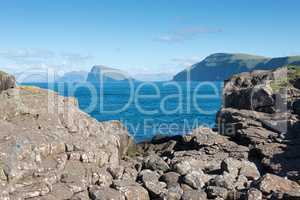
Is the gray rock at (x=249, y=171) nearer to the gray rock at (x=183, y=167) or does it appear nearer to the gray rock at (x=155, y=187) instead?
the gray rock at (x=183, y=167)

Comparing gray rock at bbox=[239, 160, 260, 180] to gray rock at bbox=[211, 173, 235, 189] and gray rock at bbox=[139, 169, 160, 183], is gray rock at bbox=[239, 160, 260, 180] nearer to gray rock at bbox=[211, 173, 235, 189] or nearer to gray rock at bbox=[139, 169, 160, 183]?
gray rock at bbox=[211, 173, 235, 189]

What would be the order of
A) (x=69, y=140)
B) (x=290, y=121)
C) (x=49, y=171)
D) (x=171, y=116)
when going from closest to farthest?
(x=49, y=171)
(x=69, y=140)
(x=290, y=121)
(x=171, y=116)

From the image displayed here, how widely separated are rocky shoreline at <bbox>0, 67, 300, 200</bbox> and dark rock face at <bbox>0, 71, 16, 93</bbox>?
0.25 ft

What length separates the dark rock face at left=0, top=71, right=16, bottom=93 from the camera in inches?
1371

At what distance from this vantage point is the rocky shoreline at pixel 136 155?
26.8 m

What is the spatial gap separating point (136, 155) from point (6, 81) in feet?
45.6

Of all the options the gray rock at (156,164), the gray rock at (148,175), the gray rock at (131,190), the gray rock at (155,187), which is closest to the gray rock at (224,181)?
the gray rock at (155,187)

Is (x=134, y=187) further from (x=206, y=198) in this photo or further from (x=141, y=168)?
(x=141, y=168)

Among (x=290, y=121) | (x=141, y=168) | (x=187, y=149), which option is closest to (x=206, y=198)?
(x=141, y=168)

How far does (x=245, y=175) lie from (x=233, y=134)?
1116 cm

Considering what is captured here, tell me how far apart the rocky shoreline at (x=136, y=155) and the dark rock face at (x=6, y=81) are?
0.08 m

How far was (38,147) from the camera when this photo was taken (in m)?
28.1

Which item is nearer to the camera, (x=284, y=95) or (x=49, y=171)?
(x=49, y=171)

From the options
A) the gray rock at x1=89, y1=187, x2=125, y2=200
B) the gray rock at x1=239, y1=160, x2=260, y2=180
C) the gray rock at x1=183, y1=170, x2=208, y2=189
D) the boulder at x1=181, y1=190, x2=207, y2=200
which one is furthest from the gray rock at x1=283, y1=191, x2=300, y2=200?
the gray rock at x1=89, y1=187, x2=125, y2=200
